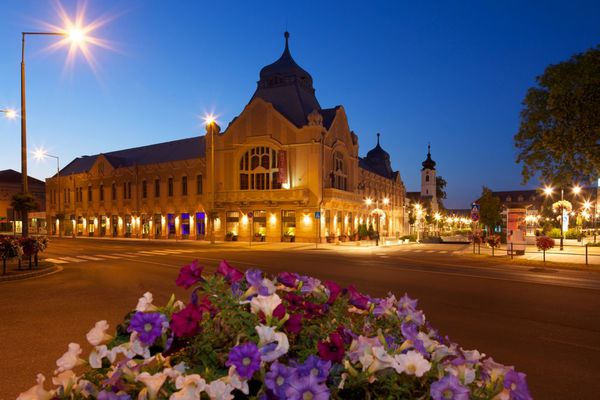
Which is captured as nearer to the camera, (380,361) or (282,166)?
(380,361)

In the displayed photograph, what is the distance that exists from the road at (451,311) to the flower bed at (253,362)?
398cm


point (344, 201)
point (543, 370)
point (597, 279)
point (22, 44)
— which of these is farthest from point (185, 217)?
point (543, 370)

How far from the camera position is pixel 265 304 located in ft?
6.41

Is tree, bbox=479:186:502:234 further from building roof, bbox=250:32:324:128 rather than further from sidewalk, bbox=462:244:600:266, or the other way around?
building roof, bbox=250:32:324:128

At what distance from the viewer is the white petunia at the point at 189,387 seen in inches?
59.3

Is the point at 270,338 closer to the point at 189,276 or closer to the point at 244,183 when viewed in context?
the point at 189,276

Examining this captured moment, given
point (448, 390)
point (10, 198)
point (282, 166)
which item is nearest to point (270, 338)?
point (448, 390)

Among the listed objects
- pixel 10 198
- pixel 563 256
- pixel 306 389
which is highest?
pixel 10 198

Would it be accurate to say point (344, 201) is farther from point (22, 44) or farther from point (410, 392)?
point (410, 392)

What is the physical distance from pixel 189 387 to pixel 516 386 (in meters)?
1.46

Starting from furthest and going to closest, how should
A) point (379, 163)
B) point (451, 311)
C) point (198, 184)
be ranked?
point (379, 163)
point (198, 184)
point (451, 311)

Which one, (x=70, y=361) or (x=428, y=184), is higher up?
(x=428, y=184)

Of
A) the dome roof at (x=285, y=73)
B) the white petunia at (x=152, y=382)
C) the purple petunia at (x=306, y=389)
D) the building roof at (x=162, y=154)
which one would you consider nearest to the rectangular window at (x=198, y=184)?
the building roof at (x=162, y=154)

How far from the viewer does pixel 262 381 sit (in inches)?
67.4
